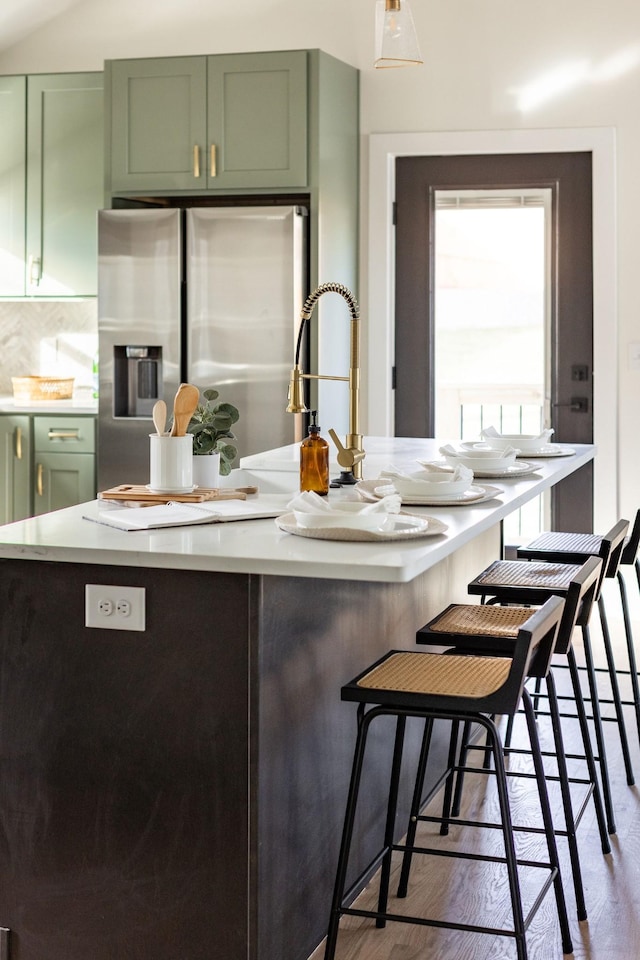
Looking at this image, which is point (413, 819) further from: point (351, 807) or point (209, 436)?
point (209, 436)

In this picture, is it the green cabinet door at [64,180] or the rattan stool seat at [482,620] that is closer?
the rattan stool seat at [482,620]

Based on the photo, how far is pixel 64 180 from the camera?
18.2 ft

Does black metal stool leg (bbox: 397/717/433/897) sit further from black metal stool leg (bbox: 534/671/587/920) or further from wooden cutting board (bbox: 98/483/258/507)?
wooden cutting board (bbox: 98/483/258/507)

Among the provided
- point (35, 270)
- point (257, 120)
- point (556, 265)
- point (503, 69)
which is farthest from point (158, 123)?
point (556, 265)

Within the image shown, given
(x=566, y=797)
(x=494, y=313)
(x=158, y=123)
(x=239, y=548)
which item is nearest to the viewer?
(x=239, y=548)

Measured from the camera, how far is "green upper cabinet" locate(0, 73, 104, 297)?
5.50 metres

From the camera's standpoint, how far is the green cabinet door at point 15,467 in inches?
216

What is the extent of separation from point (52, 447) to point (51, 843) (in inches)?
137

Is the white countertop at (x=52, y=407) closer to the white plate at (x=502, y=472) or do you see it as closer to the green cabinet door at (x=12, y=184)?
the green cabinet door at (x=12, y=184)

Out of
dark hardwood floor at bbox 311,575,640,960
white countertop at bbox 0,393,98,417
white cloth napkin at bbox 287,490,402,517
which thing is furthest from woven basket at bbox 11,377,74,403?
white cloth napkin at bbox 287,490,402,517

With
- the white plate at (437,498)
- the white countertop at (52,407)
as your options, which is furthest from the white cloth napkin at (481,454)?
the white countertop at (52,407)

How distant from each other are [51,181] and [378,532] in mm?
4035

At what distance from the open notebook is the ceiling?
3870 millimetres

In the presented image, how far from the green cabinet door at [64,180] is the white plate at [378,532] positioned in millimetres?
3648
